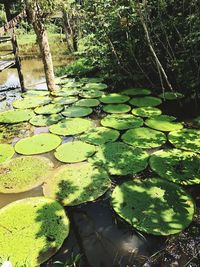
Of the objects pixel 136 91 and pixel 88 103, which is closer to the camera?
pixel 88 103

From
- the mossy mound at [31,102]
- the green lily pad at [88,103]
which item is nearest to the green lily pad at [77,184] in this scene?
the green lily pad at [88,103]

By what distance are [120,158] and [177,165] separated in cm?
A: 66

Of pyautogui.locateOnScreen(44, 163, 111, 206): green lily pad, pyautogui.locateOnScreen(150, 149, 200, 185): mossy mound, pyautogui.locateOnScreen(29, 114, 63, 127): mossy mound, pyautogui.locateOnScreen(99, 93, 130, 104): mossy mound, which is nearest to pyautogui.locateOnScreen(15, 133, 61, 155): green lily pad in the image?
pyautogui.locateOnScreen(29, 114, 63, 127): mossy mound

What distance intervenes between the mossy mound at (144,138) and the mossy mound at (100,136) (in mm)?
154

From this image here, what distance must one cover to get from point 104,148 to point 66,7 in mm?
3608

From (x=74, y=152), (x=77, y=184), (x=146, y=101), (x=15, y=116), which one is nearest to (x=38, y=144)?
(x=74, y=152)

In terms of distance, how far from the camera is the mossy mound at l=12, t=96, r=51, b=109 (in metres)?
4.92

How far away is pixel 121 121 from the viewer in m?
4.07

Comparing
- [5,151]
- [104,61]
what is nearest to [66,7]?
[104,61]

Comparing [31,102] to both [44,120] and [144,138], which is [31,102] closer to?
[44,120]

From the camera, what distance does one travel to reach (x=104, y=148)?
132 inches

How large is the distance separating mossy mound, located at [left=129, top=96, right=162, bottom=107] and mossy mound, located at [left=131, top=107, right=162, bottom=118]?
182 mm

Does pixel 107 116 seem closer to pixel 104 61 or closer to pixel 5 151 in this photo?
pixel 5 151

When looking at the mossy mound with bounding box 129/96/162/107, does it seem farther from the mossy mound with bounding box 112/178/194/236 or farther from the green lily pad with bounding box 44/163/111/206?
the mossy mound with bounding box 112/178/194/236
